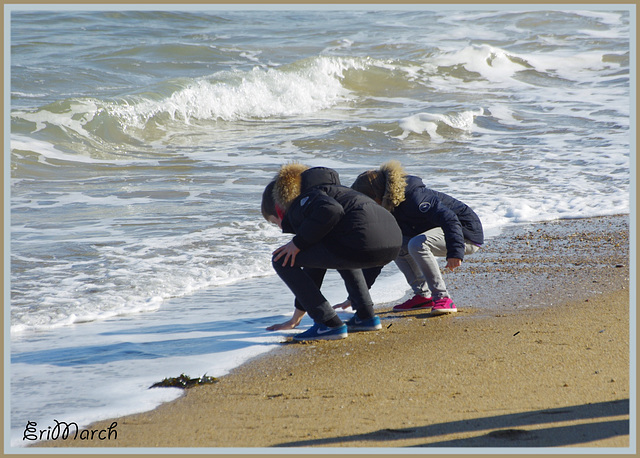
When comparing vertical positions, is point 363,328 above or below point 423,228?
below

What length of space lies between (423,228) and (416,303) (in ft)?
1.69

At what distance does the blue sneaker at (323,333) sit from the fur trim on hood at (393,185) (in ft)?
2.68

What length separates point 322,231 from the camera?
143 inches

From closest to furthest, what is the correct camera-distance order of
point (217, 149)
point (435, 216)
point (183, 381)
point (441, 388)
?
point (441, 388)
point (183, 381)
point (435, 216)
point (217, 149)

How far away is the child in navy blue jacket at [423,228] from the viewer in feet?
13.5

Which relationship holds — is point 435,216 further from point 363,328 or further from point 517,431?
point 517,431

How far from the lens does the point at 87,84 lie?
15.3 meters

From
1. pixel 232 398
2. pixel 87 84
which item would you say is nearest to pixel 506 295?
pixel 232 398

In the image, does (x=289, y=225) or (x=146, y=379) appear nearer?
(x=146, y=379)

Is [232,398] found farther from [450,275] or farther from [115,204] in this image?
[115,204]

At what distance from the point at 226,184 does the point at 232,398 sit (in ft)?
19.6
